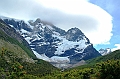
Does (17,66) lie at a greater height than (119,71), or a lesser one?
greater

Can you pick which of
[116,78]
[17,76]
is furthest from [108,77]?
[17,76]

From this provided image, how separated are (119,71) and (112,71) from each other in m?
3.83

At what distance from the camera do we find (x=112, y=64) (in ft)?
462

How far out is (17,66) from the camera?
590 ft

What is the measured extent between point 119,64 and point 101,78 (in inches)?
503

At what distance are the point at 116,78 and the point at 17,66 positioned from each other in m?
75.8

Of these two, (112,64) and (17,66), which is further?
(17,66)

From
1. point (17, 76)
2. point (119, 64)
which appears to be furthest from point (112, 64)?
point (17, 76)

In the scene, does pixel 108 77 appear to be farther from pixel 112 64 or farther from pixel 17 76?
pixel 17 76

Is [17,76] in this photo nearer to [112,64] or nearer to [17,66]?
[17,66]

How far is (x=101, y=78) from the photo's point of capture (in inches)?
5522

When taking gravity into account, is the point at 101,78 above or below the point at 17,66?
below

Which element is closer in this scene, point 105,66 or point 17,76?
point 105,66

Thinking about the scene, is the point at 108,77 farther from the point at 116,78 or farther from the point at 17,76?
the point at 17,76
